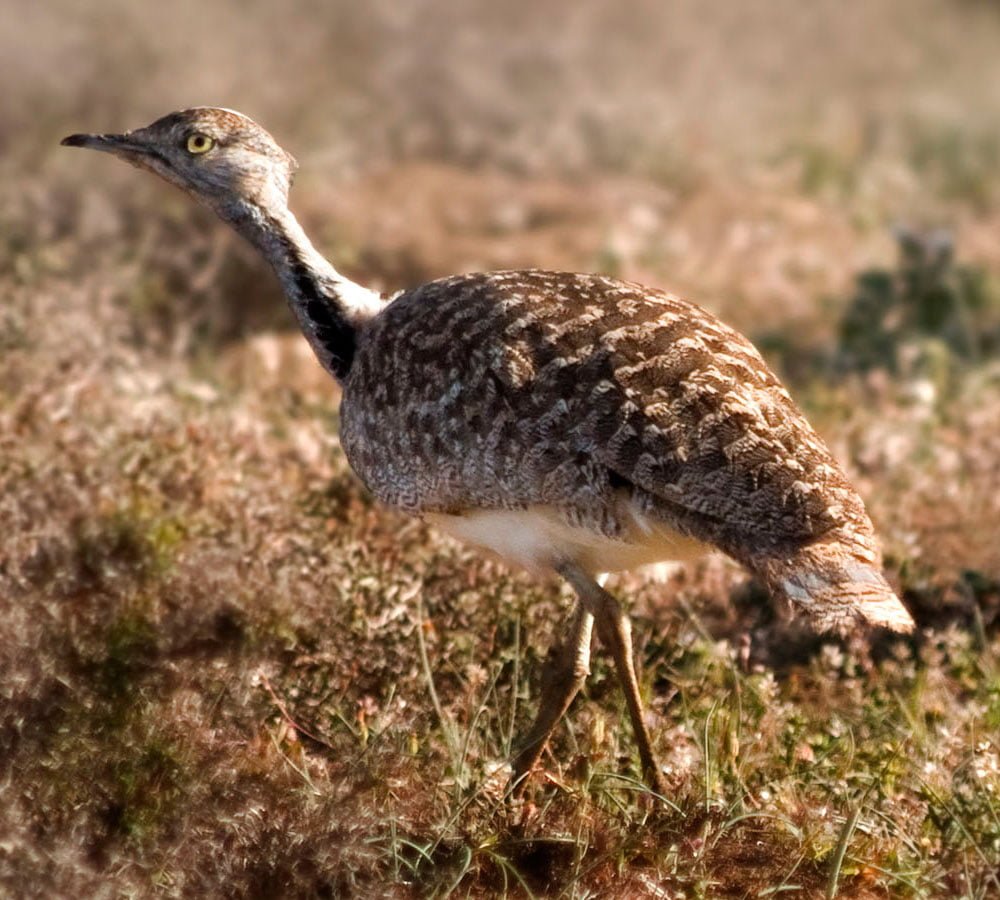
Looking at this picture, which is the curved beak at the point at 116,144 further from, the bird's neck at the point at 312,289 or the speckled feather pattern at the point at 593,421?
the speckled feather pattern at the point at 593,421

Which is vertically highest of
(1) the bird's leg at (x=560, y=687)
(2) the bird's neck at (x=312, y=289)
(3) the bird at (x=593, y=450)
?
(2) the bird's neck at (x=312, y=289)

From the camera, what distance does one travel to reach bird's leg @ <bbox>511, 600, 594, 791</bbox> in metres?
3.55

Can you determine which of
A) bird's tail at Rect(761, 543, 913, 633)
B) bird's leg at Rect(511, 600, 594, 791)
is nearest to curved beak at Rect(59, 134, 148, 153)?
bird's leg at Rect(511, 600, 594, 791)

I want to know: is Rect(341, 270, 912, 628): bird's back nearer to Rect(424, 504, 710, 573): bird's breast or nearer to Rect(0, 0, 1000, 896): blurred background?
Rect(424, 504, 710, 573): bird's breast

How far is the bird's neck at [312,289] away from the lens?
4254 mm

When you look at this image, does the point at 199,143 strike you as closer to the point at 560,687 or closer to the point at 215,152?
the point at 215,152

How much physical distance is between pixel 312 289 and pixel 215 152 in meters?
0.49

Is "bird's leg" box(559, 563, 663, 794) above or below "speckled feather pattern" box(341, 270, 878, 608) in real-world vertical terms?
below

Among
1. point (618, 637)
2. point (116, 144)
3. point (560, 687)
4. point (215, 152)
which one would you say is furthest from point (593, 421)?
point (116, 144)

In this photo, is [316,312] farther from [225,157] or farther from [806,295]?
[806,295]

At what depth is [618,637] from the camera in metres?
3.59

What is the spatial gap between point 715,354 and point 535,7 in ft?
34.7

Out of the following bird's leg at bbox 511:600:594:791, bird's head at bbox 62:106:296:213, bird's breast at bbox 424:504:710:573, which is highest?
bird's head at bbox 62:106:296:213

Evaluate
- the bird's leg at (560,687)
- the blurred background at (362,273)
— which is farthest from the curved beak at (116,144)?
the bird's leg at (560,687)
